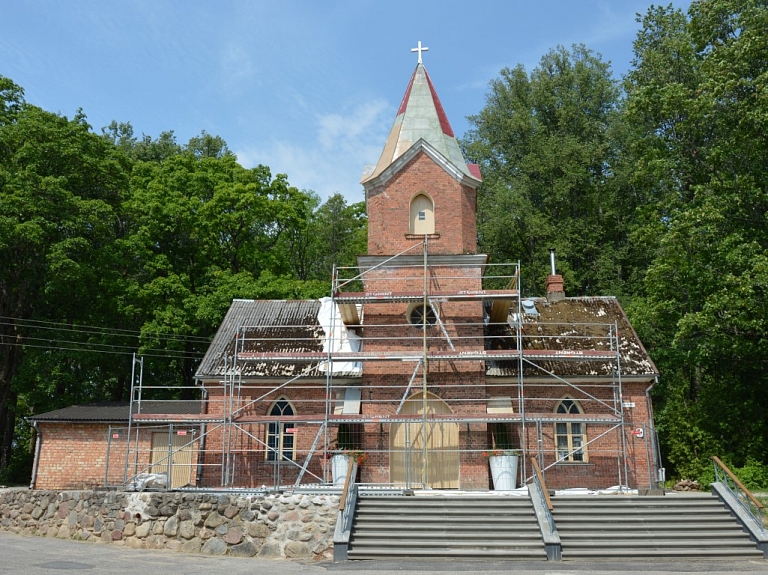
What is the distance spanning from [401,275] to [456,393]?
382cm

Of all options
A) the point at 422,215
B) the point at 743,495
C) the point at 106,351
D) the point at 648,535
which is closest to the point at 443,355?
the point at 422,215

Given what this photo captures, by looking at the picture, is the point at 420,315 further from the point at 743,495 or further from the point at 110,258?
the point at 110,258

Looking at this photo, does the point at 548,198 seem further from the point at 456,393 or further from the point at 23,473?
the point at 23,473

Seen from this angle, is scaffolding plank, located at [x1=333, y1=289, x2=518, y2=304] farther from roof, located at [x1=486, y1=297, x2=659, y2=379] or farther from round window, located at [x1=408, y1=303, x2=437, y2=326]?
roof, located at [x1=486, y1=297, x2=659, y2=379]

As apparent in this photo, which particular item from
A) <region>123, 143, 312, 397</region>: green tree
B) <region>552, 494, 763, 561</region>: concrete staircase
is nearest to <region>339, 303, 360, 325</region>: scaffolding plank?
<region>552, 494, 763, 561</region>: concrete staircase

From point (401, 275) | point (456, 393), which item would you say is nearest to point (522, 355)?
point (456, 393)

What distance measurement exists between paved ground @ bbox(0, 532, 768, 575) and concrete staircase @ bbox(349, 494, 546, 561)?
0.52m

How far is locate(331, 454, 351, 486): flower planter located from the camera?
62.0 ft

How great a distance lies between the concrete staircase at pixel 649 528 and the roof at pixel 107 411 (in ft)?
47.0

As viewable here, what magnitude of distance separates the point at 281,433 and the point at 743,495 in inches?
487

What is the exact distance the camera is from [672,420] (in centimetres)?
2506

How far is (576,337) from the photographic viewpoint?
21.2 meters

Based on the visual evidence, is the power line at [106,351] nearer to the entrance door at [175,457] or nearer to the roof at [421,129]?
the entrance door at [175,457]

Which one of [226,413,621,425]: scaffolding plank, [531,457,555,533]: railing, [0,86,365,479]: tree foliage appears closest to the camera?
[531,457,555,533]: railing
